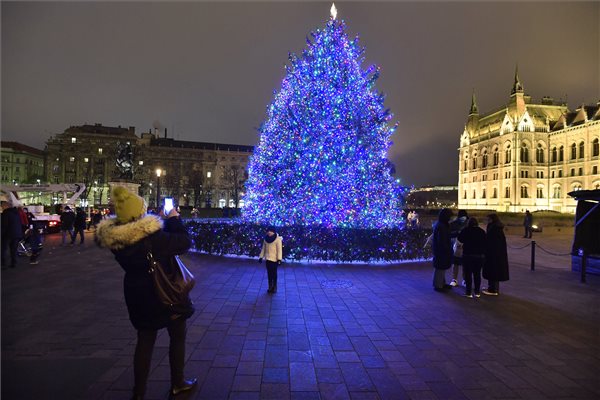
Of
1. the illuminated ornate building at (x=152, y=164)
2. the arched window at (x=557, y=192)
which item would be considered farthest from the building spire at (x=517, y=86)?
the illuminated ornate building at (x=152, y=164)

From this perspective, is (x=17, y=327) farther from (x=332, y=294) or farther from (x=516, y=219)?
(x=516, y=219)

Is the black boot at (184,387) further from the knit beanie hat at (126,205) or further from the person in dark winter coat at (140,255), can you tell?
the knit beanie hat at (126,205)

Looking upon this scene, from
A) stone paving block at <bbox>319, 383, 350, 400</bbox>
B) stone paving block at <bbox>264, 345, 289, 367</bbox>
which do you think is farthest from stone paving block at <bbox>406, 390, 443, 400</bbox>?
stone paving block at <bbox>264, 345, 289, 367</bbox>

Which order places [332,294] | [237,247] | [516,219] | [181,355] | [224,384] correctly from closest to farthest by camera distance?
[181,355] < [224,384] < [332,294] < [237,247] < [516,219]

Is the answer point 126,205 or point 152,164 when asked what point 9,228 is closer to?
point 126,205

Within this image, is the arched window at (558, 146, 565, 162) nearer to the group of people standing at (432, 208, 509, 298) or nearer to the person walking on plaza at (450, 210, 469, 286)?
the person walking on plaza at (450, 210, 469, 286)

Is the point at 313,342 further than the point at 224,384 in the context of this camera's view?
Yes

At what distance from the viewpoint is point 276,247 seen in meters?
8.59

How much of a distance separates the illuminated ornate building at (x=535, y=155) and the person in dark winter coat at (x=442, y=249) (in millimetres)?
78217

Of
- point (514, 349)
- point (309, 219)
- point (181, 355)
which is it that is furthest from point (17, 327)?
point (309, 219)

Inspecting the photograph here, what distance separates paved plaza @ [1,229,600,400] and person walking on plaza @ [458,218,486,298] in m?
0.41

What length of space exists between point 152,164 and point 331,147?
78751 mm

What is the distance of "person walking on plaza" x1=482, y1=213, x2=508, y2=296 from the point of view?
335 inches

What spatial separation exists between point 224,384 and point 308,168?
433 inches
